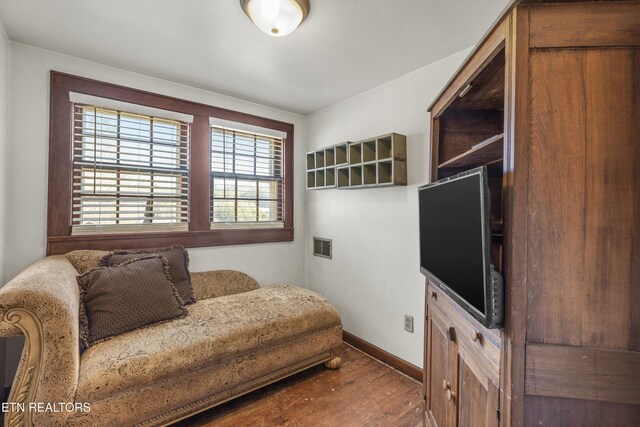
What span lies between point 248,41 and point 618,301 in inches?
85.7

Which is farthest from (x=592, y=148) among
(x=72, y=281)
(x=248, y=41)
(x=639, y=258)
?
(x=72, y=281)

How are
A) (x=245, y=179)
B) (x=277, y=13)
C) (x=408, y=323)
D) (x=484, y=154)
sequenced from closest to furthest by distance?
(x=484, y=154)
(x=277, y=13)
(x=408, y=323)
(x=245, y=179)

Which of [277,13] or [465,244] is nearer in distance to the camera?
[465,244]

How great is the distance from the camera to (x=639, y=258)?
80 centimetres

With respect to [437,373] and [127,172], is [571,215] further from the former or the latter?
[127,172]

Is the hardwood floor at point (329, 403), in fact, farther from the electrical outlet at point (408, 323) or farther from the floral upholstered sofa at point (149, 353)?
the electrical outlet at point (408, 323)

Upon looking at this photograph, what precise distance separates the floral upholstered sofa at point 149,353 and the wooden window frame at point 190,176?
0.19 m

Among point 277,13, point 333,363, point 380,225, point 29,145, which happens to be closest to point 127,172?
point 29,145

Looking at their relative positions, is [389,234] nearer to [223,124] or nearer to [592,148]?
[592,148]

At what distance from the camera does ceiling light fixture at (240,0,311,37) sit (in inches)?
55.9

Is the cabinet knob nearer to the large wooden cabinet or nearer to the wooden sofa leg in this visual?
the large wooden cabinet

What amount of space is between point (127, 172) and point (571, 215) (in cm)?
278

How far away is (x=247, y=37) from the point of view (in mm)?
1815

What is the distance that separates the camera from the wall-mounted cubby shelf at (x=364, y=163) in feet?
7.43
